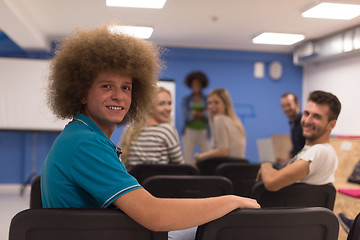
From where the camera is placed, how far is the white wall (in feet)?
17.8

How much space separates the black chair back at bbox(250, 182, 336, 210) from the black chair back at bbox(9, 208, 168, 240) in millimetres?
1067

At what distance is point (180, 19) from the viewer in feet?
16.3

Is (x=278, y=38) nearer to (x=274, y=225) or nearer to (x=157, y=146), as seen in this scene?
(x=157, y=146)

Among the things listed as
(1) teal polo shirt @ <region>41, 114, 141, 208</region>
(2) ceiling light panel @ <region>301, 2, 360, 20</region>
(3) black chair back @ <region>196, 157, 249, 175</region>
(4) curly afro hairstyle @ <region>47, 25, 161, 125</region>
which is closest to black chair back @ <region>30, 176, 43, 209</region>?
(4) curly afro hairstyle @ <region>47, 25, 161, 125</region>

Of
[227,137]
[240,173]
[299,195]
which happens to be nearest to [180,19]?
[227,137]

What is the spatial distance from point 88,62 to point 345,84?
17.6ft

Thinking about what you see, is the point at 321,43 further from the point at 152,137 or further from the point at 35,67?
the point at 35,67

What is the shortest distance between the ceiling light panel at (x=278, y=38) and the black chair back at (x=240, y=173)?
3405 mm

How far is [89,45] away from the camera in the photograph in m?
1.30

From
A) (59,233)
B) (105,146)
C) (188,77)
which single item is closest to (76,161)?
(105,146)

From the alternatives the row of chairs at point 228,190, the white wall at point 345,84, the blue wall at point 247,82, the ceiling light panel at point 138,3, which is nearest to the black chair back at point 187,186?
the row of chairs at point 228,190

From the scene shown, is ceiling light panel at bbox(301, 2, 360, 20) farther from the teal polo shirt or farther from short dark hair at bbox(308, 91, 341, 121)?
the teal polo shirt

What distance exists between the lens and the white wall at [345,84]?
542cm

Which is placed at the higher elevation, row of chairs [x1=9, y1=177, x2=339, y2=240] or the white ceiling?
the white ceiling
